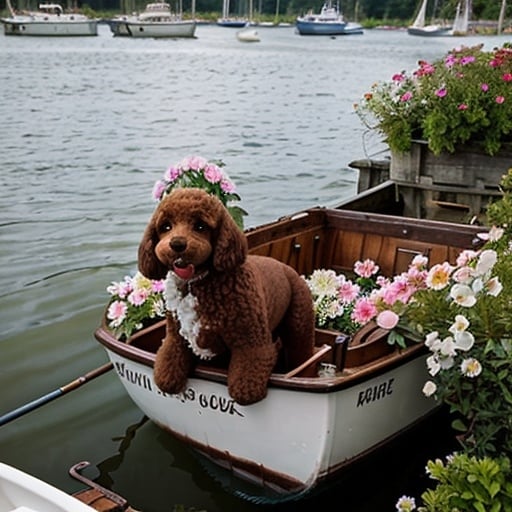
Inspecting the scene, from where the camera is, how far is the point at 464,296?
9.53 feet

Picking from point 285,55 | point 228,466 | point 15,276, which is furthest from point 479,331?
point 285,55

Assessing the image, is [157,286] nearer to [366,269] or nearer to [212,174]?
[212,174]

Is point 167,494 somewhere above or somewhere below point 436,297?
below

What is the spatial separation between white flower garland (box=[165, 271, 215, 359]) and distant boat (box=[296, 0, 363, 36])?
73.3 metres

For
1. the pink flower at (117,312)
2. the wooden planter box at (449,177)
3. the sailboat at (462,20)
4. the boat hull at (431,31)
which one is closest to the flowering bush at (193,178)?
the pink flower at (117,312)

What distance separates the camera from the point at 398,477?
4.27 meters

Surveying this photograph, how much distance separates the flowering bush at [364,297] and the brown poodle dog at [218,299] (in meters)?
0.32

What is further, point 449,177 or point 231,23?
point 231,23

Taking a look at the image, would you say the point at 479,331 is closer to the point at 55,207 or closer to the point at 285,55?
the point at 55,207

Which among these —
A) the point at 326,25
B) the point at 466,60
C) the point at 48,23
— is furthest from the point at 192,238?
the point at 326,25

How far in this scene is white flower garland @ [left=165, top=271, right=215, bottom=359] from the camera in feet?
10.7

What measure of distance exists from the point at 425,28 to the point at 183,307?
73.7 m

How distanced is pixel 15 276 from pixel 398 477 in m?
4.78

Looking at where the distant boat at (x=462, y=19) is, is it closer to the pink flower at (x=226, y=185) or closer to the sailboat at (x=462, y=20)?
the sailboat at (x=462, y=20)
